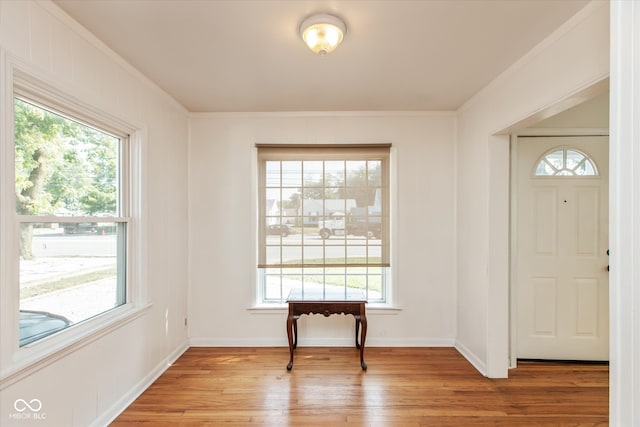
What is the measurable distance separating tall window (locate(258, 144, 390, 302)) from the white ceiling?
0.75 metres

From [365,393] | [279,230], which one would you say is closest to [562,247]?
[365,393]

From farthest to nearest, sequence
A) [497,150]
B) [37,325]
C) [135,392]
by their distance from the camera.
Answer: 1. [497,150]
2. [135,392]
3. [37,325]

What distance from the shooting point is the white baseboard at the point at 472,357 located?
8.57 feet

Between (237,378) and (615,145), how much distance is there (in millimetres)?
2855

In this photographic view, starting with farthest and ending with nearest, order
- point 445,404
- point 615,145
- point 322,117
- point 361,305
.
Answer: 1. point 322,117
2. point 361,305
3. point 445,404
4. point 615,145

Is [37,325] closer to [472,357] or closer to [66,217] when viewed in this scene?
[66,217]

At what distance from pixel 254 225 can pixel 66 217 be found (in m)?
1.66

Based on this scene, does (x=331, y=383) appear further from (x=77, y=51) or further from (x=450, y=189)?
(x=77, y=51)

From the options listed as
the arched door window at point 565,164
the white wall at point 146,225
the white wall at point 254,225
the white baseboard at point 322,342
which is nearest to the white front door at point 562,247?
the arched door window at point 565,164

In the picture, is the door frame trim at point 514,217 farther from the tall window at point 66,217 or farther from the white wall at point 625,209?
the tall window at point 66,217

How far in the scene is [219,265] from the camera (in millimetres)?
3191

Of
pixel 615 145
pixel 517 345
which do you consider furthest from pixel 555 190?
pixel 615 145

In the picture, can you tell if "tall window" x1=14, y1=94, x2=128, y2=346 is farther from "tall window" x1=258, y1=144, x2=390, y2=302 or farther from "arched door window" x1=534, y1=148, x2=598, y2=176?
"arched door window" x1=534, y1=148, x2=598, y2=176

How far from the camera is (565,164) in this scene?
108 inches
